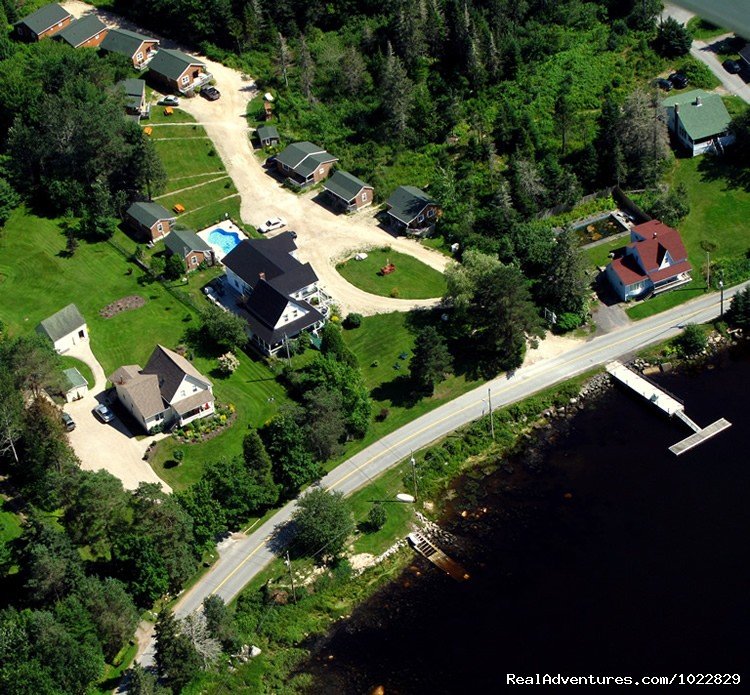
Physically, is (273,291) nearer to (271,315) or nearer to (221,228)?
(271,315)

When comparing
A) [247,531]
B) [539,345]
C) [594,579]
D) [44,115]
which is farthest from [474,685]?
[44,115]

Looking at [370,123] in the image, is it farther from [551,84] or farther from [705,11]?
[705,11]

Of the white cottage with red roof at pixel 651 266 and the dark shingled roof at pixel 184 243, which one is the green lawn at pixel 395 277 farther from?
the white cottage with red roof at pixel 651 266

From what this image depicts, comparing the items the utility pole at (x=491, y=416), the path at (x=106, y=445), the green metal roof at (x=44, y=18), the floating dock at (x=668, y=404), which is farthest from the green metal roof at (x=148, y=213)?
the floating dock at (x=668, y=404)


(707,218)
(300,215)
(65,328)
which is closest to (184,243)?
(300,215)

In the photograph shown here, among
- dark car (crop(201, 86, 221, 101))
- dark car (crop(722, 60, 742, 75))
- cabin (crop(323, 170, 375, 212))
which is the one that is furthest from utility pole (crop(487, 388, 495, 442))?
dark car (crop(722, 60, 742, 75))

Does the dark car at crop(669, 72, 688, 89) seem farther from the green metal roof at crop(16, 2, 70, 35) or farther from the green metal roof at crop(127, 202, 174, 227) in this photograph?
the green metal roof at crop(16, 2, 70, 35)

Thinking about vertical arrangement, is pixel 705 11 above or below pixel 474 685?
above
